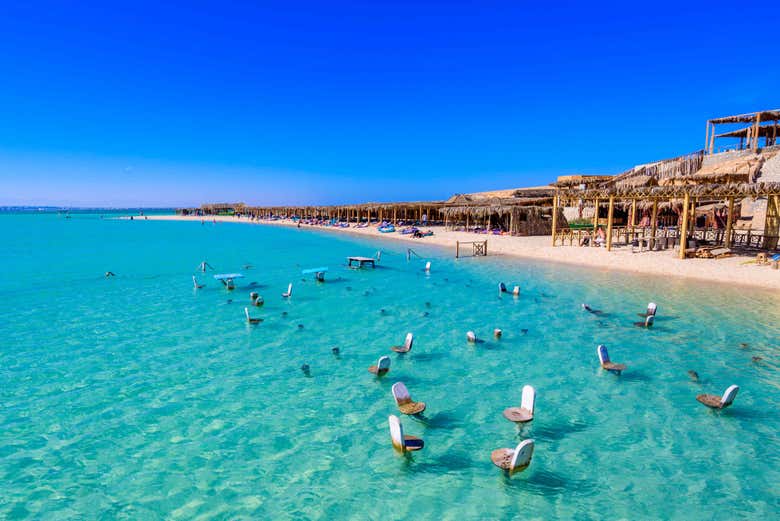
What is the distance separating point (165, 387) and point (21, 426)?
199 centimetres

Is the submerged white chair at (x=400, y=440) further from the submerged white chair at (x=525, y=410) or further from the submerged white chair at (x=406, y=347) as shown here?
the submerged white chair at (x=406, y=347)

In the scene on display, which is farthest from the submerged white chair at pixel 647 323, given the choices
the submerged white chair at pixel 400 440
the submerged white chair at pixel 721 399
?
the submerged white chair at pixel 400 440

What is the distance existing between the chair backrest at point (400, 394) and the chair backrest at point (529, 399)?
1.86m

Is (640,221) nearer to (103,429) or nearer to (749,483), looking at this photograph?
(749,483)

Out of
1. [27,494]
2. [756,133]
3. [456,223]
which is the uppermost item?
[756,133]

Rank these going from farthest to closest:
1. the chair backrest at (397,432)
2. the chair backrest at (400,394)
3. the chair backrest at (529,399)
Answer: the chair backrest at (400,394) < the chair backrest at (529,399) < the chair backrest at (397,432)

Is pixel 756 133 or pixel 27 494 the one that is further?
pixel 756 133

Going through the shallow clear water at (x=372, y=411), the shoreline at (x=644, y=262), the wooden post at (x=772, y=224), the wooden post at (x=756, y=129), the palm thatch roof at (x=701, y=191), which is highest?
the wooden post at (x=756, y=129)

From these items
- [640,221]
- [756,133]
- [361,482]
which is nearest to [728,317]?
[361,482]

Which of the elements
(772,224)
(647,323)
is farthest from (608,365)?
(772,224)

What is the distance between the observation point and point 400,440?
18.2 feet

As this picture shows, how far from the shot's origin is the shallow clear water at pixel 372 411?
A: 4840 millimetres

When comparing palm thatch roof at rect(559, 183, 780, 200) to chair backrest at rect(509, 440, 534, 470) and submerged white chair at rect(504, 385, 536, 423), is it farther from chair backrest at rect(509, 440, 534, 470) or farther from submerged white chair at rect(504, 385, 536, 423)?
chair backrest at rect(509, 440, 534, 470)

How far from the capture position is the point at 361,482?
16.7 feet
